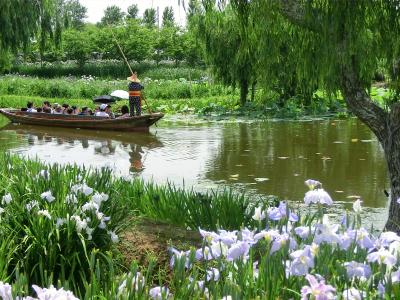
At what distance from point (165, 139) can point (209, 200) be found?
11.2 metres

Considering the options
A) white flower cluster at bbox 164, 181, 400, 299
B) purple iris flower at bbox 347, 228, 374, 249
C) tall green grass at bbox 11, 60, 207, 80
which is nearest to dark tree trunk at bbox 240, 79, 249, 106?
tall green grass at bbox 11, 60, 207, 80

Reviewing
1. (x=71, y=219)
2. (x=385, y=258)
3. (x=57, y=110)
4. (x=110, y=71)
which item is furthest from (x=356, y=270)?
(x=110, y=71)

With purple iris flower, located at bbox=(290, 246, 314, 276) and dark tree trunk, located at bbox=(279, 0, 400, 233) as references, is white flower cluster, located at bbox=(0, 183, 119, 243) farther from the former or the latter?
dark tree trunk, located at bbox=(279, 0, 400, 233)

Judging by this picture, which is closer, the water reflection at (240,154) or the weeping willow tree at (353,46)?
the weeping willow tree at (353,46)

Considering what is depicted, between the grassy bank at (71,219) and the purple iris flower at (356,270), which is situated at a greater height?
the purple iris flower at (356,270)

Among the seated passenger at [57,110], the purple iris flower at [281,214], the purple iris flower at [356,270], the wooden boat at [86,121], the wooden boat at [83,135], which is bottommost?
the wooden boat at [83,135]

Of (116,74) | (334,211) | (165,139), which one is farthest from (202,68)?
(334,211)

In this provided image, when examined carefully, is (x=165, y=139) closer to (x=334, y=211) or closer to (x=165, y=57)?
(x=334, y=211)

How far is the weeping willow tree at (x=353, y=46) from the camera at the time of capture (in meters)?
5.12

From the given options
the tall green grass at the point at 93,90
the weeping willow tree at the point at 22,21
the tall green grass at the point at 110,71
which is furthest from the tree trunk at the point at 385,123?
the tall green grass at the point at 110,71

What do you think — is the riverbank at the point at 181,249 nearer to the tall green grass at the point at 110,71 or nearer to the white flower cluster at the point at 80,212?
the white flower cluster at the point at 80,212

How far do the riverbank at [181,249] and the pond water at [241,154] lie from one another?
7.42 ft

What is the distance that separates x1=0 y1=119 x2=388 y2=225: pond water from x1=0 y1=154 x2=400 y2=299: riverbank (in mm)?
2263

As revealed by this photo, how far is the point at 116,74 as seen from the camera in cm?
4084
